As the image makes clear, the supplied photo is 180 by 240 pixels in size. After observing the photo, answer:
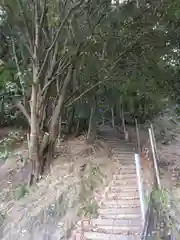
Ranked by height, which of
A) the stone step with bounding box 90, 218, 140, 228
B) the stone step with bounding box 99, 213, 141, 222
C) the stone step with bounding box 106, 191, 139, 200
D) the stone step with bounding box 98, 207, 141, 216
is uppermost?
the stone step with bounding box 106, 191, 139, 200

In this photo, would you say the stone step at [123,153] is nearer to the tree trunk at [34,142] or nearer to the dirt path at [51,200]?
the dirt path at [51,200]

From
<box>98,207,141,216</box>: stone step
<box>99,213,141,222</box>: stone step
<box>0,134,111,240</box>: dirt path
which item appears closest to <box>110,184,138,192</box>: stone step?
<box>0,134,111,240</box>: dirt path

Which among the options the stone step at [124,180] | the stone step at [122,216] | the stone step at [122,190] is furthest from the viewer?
the stone step at [124,180]

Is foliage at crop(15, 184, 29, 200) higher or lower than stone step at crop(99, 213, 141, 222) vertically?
higher

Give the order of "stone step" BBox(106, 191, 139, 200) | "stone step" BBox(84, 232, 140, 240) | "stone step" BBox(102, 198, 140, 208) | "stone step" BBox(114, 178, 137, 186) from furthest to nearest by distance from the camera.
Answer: "stone step" BBox(114, 178, 137, 186) < "stone step" BBox(106, 191, 139, 200) < "stone step" BBox(102, 198, 140, 208) < "stone step" BBox(84, 232, 140, 240)

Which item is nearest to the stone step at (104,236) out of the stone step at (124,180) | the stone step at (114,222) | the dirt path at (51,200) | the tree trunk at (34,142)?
the stone step at (114,222)

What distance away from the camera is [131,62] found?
8445 millimetres

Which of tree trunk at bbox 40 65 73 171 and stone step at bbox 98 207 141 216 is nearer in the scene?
stone step at bbox 98 207 141 216

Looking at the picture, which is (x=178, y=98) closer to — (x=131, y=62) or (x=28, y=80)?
(x=131, y=62)

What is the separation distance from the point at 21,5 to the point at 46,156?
3567 mm

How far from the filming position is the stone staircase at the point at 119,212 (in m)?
4.98

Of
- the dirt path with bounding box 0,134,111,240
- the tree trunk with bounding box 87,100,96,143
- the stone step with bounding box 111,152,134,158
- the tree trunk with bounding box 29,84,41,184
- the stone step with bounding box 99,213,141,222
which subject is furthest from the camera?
the tree trunk with bounding box 87,100,96,143

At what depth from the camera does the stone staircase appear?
4984 mm

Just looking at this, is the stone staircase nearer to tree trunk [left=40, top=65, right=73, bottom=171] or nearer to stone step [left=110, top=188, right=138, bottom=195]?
stone step [left=110, top=188, right=138, bottom=195]
